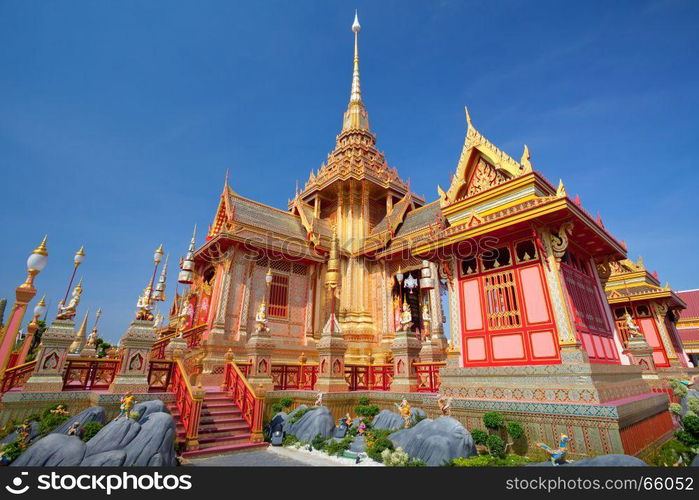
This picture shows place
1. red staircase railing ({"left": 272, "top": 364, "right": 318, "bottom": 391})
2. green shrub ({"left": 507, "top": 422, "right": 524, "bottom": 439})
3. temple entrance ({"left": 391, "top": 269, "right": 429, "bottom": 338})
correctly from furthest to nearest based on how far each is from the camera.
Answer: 1. temple entrance ({"left": 391, "top": 269, "right": 429, "bottom": 338})
2. red staircase railing ({"left": 272, "top": 364, "right": 318, "bottom": 391})
3. green shrub ({"left": 507, "top": 422, "right": 524, "bottom": 439})

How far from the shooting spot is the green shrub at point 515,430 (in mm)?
6469

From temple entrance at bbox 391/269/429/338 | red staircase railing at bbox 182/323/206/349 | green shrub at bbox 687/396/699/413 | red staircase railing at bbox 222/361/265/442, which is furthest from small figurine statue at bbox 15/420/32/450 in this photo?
temple entrance at bbox 391/269/429/338

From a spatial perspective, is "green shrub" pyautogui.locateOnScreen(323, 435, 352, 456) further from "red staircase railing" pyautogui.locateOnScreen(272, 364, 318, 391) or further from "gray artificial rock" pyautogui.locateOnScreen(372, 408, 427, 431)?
"red staircase railing" pyautogui.locateOnScreen(272, 364, 318, 391)

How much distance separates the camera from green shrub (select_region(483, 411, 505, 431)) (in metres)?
6.76

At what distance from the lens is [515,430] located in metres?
6.51

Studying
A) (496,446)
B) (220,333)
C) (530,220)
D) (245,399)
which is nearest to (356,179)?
(220,333)

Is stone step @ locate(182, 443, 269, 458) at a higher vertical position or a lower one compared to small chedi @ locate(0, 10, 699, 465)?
lower

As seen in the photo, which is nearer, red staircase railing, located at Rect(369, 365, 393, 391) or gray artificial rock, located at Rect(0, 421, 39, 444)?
gray artificial rock, located at Rect(0, 421, 39, 444)

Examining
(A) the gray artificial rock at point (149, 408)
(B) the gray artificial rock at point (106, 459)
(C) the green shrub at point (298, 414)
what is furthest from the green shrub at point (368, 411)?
(B) the gray artificial rock at point (106, 459)

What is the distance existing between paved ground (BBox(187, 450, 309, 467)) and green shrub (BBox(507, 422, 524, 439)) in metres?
4.14

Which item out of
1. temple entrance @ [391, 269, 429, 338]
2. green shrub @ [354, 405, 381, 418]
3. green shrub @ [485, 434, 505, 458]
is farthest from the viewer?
temple entrance @ [391, 269, 429, 338]

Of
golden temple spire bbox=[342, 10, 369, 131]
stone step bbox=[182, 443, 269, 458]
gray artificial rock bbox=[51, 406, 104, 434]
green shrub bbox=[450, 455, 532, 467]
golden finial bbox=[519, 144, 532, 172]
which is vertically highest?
golden temple spire bbox=[342, 10, 369, 131]
